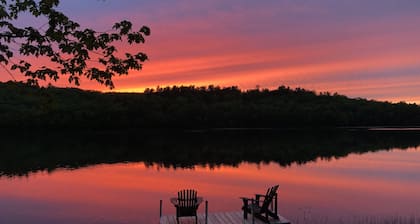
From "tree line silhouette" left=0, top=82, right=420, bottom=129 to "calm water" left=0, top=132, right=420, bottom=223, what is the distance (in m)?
75.5

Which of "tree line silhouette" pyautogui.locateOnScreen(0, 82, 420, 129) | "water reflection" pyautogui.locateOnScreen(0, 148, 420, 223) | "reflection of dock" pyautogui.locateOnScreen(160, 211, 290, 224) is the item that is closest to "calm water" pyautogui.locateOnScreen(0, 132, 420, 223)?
"water reflection" pyautogui.locateOnScreen(0, 148, 420, 223)

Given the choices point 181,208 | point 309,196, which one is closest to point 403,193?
point 309,196

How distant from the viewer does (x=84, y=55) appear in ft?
22.4

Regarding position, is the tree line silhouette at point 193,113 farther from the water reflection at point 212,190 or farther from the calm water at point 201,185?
the water reflection at point 212,190

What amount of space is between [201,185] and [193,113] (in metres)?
109

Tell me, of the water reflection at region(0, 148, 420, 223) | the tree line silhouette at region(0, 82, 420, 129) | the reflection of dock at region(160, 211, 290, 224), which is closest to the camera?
the reflection of dock at region(160, 211, 290, 224)

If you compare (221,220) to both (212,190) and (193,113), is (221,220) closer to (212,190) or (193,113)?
(212,190)

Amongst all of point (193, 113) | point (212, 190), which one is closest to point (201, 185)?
point (212, 190)

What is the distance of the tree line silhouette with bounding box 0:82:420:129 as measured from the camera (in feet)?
413

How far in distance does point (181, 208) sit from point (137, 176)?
24047mm

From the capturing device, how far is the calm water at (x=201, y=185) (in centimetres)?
2150

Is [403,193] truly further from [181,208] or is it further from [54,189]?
[54,189]

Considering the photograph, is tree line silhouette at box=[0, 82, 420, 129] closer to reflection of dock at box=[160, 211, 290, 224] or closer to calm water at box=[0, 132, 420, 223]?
calm water at box=[0, 132, 420, 223]

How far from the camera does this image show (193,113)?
140 meters
